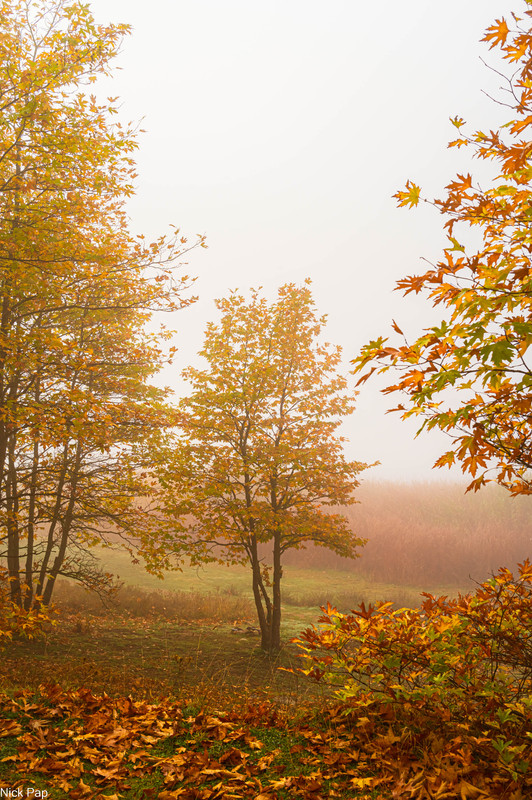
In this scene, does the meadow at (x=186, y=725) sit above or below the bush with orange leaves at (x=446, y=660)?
below

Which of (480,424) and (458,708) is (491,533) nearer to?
(458,708)

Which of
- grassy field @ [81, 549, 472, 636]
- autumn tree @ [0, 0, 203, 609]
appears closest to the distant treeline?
grassy field @ [81, 549, 472, 636]

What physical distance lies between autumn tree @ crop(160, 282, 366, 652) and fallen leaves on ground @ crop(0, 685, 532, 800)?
515 cm

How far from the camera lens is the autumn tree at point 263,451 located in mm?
10125

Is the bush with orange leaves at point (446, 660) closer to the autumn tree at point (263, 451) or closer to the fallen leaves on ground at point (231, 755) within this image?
the fallen leaves on ground at point (231, 755)

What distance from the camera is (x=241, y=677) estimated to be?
829 cm

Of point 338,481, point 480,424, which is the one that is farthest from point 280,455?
point 480,424

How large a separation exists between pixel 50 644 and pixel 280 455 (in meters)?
5.56

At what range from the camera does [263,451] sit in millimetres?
10320

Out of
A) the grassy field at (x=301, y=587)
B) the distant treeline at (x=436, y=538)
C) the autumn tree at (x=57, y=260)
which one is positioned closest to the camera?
the autumn tree at (x=57, y=260)

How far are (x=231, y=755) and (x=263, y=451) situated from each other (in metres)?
6.62

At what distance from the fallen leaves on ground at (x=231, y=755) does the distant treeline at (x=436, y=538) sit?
1496cm

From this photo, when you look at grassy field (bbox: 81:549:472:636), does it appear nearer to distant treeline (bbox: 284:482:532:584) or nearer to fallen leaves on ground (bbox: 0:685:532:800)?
distant treeline (bbox: 284:482:532:584)

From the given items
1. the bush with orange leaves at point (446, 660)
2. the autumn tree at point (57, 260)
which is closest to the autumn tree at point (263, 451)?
the autumn tree at point (57, 260)
